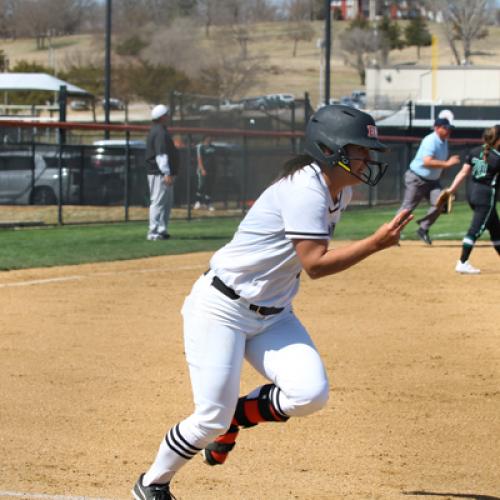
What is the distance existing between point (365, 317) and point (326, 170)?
585 cm

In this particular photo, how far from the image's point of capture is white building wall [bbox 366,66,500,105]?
176 feet

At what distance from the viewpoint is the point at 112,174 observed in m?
22.7

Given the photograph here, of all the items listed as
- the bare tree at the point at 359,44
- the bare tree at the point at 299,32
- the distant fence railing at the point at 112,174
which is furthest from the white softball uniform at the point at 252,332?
the bare tree at the point at 299,32

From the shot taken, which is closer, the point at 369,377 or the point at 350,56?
the point at 369,377

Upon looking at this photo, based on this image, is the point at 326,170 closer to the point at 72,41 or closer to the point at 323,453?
the point at 323,453

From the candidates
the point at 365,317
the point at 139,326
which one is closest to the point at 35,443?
the point at 139,326

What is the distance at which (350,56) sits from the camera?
85.0 meters

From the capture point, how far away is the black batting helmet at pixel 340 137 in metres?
4.57

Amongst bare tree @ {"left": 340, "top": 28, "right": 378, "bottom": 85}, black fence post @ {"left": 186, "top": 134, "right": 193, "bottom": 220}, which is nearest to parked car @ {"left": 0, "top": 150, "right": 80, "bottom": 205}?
black fence post @ {"left": 186, "top": 134, "right": 193, "bottom": 220}

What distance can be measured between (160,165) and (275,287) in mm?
11969

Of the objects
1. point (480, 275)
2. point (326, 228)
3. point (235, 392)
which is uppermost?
point (326, 228)

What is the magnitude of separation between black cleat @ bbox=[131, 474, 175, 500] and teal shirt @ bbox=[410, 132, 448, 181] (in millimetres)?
11277

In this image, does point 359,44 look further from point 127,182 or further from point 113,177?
point 127,182

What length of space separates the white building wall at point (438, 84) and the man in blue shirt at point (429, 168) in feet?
121
